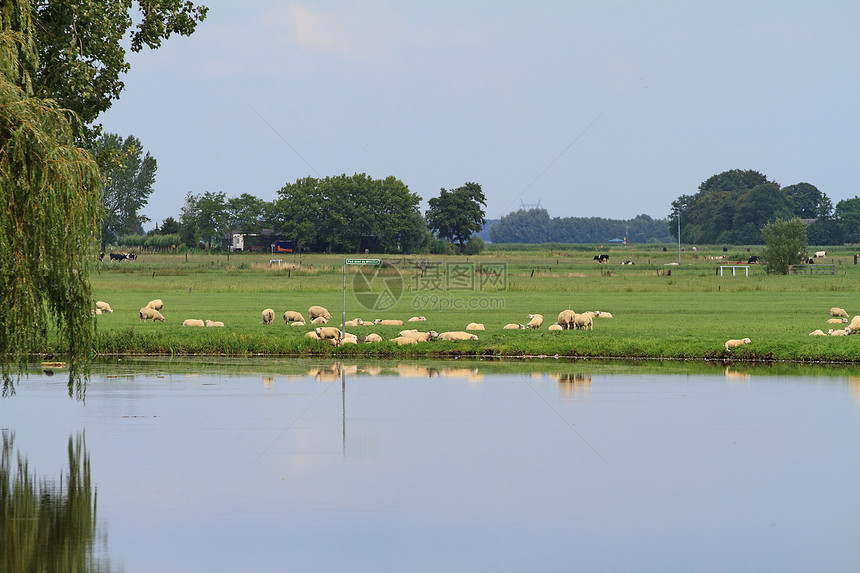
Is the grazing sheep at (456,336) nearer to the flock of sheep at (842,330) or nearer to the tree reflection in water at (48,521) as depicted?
the flock of sheep at (842,330)

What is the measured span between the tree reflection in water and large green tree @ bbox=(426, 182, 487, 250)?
5630 inches

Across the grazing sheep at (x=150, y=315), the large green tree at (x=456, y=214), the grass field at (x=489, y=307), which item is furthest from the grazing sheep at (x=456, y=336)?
the large green tree at (x=456, y=214)

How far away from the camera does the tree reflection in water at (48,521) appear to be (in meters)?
11.4

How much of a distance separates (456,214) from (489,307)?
110m

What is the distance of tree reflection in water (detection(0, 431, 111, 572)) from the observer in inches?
447

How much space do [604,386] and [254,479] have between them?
12668mm

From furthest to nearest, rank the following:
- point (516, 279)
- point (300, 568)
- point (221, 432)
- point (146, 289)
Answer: point (516, 279)
point (146, 289)
point (221, 432)
point (300, 568)

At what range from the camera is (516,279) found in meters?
76.6

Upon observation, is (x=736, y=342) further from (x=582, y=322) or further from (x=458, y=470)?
(x=458, y=470)

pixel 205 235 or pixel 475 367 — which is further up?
pixel 205 235

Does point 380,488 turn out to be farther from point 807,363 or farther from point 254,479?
point 807,363

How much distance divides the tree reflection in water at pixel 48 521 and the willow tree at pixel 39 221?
221 cm

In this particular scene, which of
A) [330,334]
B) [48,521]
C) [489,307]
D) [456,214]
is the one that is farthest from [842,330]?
[456,214]

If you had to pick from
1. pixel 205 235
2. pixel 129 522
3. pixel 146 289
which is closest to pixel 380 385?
pixel 129 522
